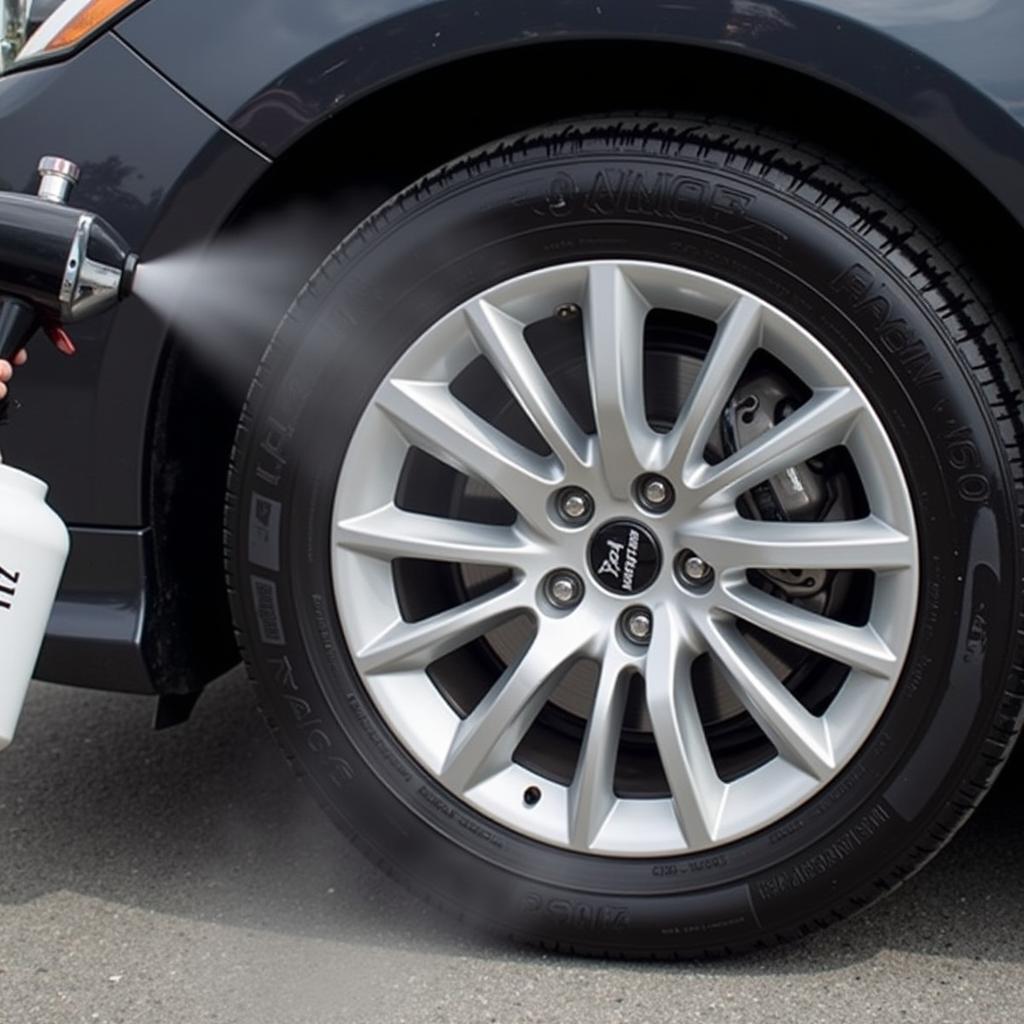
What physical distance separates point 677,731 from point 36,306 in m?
1.03

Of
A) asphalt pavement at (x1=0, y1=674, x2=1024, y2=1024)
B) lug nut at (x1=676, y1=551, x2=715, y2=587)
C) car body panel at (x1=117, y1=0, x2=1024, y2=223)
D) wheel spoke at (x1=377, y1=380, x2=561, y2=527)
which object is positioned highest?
car body panel at (x1=117, y1=0, x2=1024, y2=223)

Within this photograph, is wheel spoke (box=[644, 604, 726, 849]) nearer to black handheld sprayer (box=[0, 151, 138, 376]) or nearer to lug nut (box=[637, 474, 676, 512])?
lug nut (box=[637, 474, 676, 512])

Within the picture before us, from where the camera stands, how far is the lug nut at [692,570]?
196 cm

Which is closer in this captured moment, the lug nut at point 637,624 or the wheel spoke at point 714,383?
the wheel spoke at point 714,383

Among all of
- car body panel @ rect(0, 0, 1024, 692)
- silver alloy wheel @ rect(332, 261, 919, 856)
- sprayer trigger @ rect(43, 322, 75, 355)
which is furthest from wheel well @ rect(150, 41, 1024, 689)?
silver alloy wheel @ rect(332, 261, 919, 856)

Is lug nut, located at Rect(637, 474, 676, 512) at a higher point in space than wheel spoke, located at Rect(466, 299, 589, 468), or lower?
lower

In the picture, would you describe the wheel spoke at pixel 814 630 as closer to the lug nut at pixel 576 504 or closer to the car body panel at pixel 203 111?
the lug nut at pixel 576 504

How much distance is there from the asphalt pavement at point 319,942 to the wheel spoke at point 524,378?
74 cm

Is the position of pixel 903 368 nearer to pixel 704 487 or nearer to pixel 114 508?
pixel 704 487

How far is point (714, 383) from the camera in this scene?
6.25 feet

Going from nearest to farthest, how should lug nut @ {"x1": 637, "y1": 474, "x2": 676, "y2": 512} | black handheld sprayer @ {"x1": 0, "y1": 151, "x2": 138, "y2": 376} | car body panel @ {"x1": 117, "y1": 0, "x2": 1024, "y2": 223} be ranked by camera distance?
car body panel @ {"x1": 117, "y1": 0, "x2": 1024, "y2": 223}
black handheld sprayer @ {"x1": 0, "y1": 151, "x2": 138, "y2": 376}
lug nut @ {"x1": 637, "y1": 474, "x2": 676, "y2": 512}

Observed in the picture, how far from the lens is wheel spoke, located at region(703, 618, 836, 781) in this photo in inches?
75.6

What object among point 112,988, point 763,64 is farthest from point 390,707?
point 763,64

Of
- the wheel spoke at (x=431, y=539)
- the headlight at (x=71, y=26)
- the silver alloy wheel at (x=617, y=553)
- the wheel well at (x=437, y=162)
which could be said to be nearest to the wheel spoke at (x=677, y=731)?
the silver alloy wheel at (x=617, y=553)
